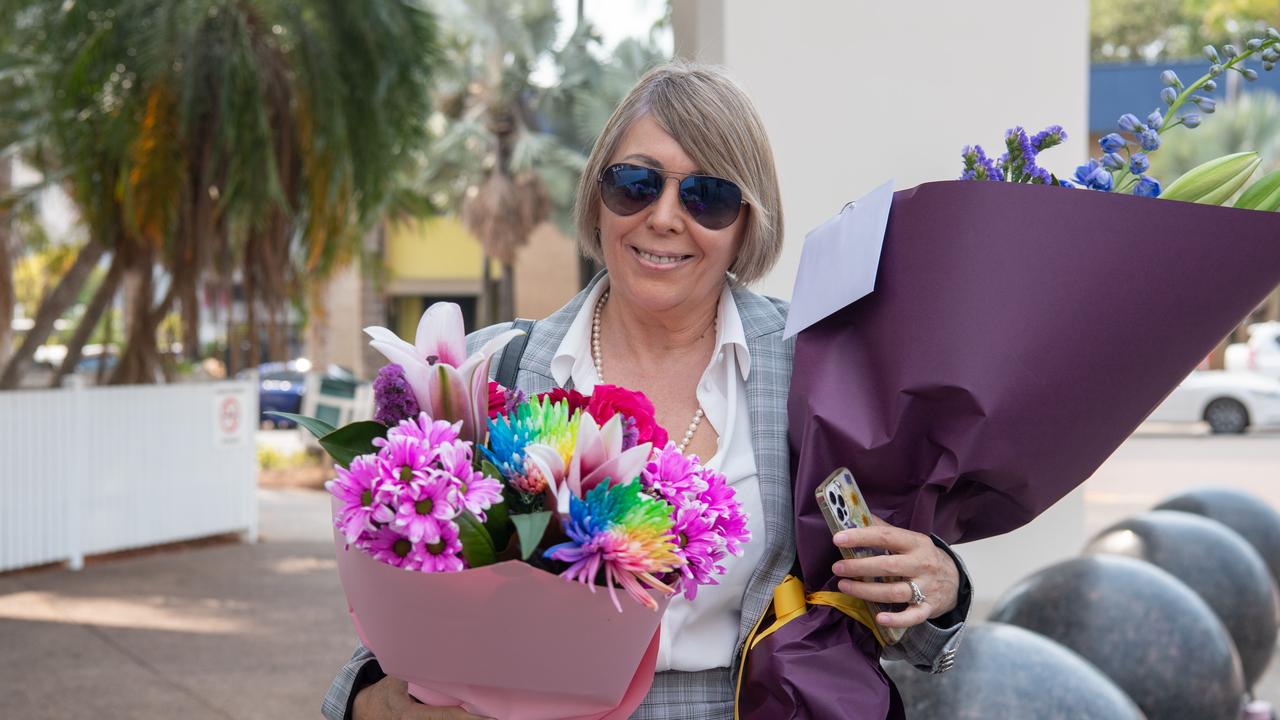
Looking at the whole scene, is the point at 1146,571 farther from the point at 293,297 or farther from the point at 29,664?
A: the point at 293,297

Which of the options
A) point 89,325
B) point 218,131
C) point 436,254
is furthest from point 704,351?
point 436,254

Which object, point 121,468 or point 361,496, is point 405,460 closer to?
point 361,496

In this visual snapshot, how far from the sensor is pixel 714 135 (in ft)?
7.02

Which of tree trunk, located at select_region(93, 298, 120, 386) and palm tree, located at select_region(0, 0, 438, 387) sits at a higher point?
palm tree, located at select_region(0, 0, 438, 387)

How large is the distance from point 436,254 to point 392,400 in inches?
1227

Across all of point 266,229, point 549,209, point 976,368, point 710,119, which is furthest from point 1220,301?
point 549,209

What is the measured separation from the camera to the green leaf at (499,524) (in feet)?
5.06

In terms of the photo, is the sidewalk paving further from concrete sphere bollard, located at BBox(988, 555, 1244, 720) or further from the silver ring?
the silver ring

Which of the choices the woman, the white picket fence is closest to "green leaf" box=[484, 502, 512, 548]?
the woman

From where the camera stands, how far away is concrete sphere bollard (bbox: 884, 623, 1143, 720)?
11.5ft

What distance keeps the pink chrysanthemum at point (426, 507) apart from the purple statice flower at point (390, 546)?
1.9 inches

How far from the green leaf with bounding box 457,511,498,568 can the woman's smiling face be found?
78 centimetres

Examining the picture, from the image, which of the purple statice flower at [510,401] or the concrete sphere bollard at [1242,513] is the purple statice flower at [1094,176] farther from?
the concrete sphere bollard at [1242,513]

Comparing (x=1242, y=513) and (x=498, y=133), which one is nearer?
(x=1242, y=513)
